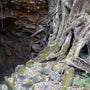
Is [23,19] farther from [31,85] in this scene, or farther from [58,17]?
[31,85]

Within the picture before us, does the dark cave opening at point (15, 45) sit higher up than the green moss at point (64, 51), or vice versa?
the green moss at point (64, 51)

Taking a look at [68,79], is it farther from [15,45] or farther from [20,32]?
[15,45]

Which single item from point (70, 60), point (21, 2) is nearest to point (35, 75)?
point (70, 60)

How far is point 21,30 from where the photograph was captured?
802 centimetres

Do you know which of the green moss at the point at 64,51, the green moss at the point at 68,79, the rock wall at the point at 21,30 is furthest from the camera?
the rock wall at the point at 21,30

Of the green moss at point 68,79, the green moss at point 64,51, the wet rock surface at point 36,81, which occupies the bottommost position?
the wet rock surface at point 36,81

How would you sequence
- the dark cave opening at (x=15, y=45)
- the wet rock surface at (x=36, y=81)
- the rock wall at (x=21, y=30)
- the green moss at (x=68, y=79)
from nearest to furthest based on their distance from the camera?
the green moss at (x=68, y=79)
the wet rock surface at (x=36, y=81)
the rock wall at (x=21, y=30)
the dark cave opening at (x=15, y=45)

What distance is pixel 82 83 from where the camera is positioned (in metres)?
1.71

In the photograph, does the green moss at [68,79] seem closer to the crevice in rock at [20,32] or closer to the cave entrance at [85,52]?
the cave entrance at [85,52]

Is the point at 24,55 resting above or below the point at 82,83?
below

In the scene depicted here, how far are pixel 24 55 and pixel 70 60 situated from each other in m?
6.62

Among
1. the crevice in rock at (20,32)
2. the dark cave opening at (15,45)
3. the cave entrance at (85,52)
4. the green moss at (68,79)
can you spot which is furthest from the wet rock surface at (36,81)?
the dark cave opening at (15,45)

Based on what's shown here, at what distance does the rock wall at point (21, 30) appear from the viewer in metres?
6.85

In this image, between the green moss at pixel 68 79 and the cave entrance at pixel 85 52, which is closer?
the green moss at pixel 68 79
